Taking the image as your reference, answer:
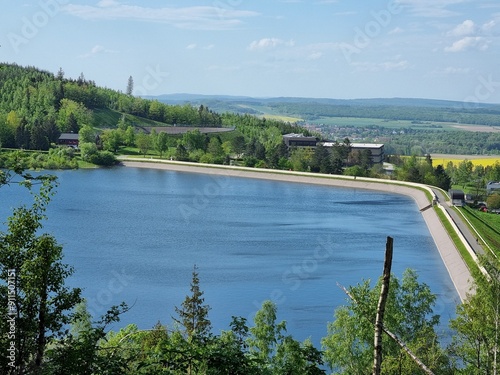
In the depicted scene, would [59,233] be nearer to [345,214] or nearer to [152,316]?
[152,316]

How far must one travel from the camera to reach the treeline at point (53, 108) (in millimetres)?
39688

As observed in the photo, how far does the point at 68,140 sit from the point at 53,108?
508cm

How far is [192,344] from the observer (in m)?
3.61

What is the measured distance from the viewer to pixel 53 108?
1816 inches

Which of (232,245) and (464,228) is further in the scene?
(464,228)

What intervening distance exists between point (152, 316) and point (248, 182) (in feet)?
77.8

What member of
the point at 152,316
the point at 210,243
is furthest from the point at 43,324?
the point at 210,243

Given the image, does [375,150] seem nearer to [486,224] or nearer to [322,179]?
[322,179]

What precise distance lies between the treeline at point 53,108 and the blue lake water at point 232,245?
1004 cm

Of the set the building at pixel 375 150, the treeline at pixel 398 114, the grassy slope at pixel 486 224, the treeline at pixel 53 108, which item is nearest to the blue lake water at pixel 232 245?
the grassy slope at pixel 486 224

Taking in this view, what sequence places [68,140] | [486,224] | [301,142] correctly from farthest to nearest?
[301,142] < [68,140] < [486,224]

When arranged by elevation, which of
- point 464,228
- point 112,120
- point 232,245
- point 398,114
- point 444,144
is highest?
point 398,114

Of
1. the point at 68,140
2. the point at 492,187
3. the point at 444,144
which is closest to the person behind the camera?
the point at 492,187

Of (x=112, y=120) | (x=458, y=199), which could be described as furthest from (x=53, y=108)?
(x=458, y=199)
